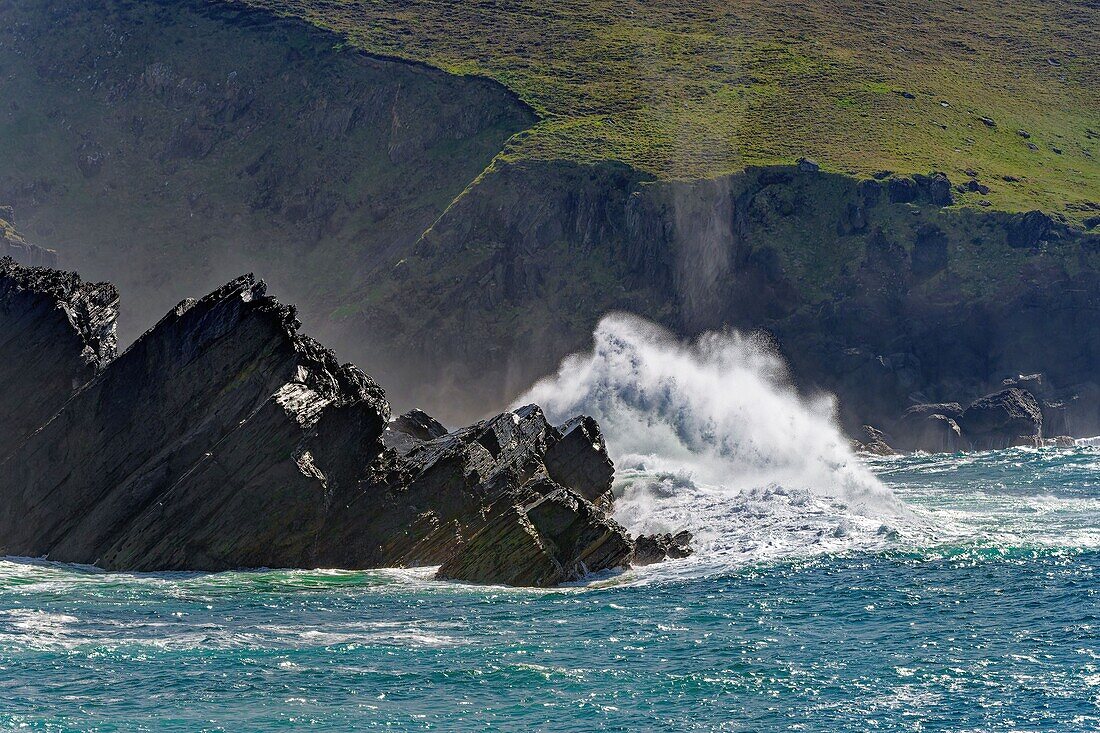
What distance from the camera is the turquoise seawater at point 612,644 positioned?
25.4 metres

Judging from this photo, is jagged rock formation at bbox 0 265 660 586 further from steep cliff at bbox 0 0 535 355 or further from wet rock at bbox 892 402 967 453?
steep cliff at bbox 0 0 535 355

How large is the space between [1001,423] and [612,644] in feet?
241

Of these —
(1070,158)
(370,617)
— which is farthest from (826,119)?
(370,617)

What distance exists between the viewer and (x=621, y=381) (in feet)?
297

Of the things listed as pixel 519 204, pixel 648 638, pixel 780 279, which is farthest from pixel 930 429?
pixel 648 638

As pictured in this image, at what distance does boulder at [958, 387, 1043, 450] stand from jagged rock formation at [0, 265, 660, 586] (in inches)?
2330

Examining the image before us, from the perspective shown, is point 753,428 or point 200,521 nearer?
point 200,521

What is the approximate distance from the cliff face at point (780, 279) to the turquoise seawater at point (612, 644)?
65.3 metres

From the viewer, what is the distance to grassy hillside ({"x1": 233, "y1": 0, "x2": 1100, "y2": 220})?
13262cm

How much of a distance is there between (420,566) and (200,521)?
7.15 m

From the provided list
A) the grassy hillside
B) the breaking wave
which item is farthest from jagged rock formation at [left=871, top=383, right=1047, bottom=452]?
the grassy hillside

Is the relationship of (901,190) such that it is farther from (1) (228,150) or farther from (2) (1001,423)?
(1) (228,150)

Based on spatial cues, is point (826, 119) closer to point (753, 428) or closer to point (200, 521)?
point (753, 428)

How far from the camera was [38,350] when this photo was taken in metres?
46.5
